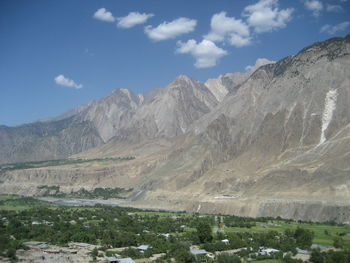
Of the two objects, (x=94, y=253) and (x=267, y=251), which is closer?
(x=267, y=251)

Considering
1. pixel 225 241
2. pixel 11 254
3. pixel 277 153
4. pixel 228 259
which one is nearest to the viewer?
pixel 228 259

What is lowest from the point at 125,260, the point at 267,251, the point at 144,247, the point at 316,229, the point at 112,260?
the point at 112,260

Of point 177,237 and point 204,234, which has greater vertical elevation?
point 204,234

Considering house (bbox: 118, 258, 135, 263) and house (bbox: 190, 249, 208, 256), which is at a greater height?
house (bbox: 190, 249, 208, 256)

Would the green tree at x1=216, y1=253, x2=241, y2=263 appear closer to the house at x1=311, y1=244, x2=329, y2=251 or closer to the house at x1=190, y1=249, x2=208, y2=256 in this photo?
the house at x1=190, y1=249, x2=208, y2=256

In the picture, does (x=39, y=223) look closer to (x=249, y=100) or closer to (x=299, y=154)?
(x=299, y=154)

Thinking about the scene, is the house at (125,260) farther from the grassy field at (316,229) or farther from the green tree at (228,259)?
the grassy field at (316,229)

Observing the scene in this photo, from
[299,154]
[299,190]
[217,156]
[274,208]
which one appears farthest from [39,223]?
[217,156]

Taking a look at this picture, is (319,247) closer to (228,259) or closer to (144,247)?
(228,259)

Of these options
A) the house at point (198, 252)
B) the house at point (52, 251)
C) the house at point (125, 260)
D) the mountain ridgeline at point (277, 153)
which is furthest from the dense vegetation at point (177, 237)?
the mountain ridgeline at point (277, 153)

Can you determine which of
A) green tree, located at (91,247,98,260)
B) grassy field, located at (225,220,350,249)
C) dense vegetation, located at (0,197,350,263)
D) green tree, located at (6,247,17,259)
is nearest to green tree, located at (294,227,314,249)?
dense vegetation, located at (0,197,350,263)

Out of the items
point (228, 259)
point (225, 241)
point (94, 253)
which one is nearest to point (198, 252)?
point (228, 259)
